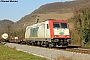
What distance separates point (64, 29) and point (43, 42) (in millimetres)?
3858

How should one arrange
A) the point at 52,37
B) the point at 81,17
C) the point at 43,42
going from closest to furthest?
the point at 52,37
the point at 43,42
the point at 81,17

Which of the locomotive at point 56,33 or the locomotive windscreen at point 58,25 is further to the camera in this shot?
the locomotive windscreen at point 58,25

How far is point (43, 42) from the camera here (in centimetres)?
3575

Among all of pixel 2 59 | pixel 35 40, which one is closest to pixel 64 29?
pixel 35 40

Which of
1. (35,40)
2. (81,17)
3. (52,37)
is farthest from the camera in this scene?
(81,17)

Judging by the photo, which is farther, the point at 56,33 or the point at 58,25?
the point at 58,25

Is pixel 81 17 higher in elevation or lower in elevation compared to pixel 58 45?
higher

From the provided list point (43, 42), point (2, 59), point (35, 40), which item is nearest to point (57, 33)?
point (43, 42)

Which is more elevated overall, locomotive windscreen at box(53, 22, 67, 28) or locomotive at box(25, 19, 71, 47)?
locomotive windscreen at box(53, 22, 67, 28)

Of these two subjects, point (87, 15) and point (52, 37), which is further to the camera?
point (87, 15)

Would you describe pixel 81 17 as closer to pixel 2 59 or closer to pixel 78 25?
pixel 78 25

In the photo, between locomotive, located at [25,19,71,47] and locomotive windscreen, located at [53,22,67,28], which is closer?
locomotive, located at [25,19,71,47]

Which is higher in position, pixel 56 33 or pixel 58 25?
pixel 58 25

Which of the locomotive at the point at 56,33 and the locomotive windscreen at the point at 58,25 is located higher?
the locomotive windscreen at the point at 58,25
